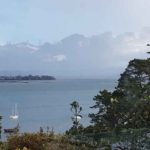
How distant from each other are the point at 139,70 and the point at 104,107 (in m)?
2.21

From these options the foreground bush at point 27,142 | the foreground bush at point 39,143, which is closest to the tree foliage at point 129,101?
the foreground bush at point 39,143

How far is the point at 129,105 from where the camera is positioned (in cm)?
1692

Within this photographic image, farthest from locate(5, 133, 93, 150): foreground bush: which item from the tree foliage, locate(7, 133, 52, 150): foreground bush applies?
the tree foliage

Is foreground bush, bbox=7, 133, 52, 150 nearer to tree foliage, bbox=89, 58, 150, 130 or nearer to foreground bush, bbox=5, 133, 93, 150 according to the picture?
foreground bush, bbox=5, 133, 93, 150

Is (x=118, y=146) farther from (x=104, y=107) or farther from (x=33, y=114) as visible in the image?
(x=33, y=114)

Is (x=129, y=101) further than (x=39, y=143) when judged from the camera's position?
Yes

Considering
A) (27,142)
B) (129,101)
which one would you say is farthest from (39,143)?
(129,101)

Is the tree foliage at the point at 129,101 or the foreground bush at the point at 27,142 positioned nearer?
the foreground bush at the point at 27,142

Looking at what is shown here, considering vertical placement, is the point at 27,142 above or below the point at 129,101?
below

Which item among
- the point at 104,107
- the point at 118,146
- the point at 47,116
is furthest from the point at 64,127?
the point at 118,146

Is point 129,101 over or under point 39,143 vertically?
over

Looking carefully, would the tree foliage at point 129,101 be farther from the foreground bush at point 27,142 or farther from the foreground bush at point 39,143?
the foreground bush at point 27,142

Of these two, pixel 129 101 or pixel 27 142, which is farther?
pixel 129 101

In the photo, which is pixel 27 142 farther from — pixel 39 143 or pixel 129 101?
pixel 129 101
